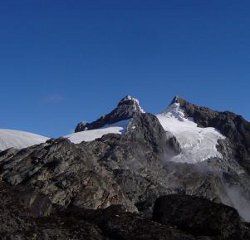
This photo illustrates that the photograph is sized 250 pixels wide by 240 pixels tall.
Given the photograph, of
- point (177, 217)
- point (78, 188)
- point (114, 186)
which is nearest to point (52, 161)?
point (114, 186)

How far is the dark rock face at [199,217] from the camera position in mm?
31844

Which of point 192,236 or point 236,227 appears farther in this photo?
point 236,227

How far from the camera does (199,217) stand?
3253 cm

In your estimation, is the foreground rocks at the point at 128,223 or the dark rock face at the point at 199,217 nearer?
the foreground rocks at the point at 128,223

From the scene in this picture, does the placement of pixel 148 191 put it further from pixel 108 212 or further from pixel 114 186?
pixel 108 212

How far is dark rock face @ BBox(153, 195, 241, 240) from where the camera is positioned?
31.8m

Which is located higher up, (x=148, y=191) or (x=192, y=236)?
(x=148, y=191)

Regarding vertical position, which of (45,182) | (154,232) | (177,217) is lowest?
(154,232)

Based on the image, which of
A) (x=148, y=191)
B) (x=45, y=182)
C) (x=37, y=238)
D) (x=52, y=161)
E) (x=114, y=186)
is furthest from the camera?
(x=148, y=191)

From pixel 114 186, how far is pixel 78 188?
9896mm

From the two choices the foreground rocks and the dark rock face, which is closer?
the foreground rocks

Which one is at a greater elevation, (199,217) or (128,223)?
(199,217)

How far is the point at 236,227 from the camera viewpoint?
32.0 meters

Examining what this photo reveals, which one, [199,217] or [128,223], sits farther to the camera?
[199,217]
